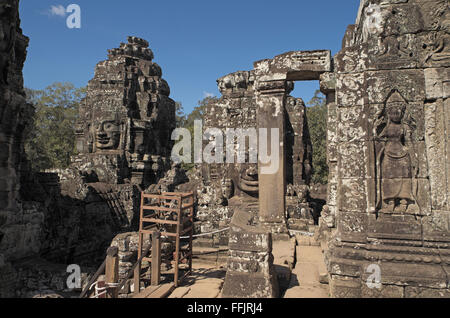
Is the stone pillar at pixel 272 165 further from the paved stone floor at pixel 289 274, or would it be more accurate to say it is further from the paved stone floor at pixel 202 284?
the paved stone floor at pixel 202 284

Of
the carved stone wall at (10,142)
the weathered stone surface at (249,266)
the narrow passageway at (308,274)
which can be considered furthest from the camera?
the carved stone wall at (10,142)

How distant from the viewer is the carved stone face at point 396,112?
377cm

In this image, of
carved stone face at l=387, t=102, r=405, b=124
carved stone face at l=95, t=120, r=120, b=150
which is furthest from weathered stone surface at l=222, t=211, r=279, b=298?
carved stone face at l=95, t=120, r=120, b=150

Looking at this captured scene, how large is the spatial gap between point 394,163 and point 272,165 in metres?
3.10

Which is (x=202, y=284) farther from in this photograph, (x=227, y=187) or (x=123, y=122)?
(x=123, y=122)

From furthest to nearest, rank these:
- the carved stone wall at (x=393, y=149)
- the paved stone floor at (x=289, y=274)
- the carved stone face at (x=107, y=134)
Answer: the carved stone face at (x=107, y=134), the paved stone floor at (x=289, y=274), the carved stone wall at (x=393, y=149)

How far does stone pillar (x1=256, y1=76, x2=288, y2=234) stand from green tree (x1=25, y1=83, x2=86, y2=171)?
2288 cm

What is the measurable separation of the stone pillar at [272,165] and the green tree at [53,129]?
22882 millimetres

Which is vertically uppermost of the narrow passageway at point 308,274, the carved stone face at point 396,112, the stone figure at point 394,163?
the carved stone face at point 396,112

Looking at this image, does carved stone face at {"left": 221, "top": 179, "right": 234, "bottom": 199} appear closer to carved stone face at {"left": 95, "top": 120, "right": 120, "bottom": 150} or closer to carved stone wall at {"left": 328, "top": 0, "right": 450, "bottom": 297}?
carved stone wall at {"left": 328, "top": 0, "right": 450, "bottom": 297}

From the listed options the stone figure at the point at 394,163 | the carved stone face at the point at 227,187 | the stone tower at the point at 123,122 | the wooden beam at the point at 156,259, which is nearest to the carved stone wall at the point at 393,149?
the stone figure at the point at 394,163

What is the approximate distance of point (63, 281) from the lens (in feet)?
22.2

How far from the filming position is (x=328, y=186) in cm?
634

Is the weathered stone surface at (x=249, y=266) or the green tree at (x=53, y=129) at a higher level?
the green tree at (x=53, y=129)
